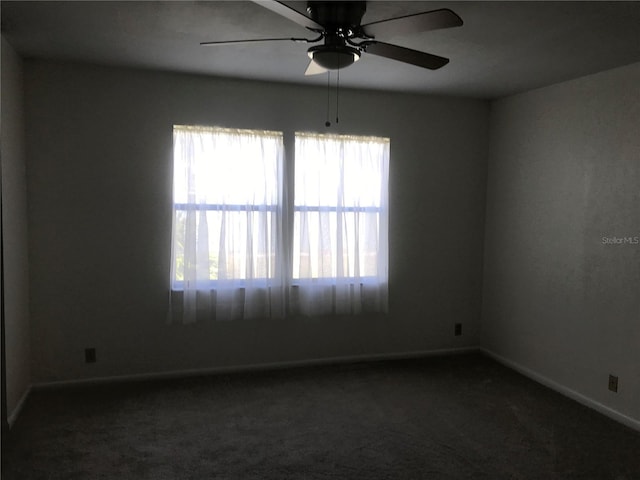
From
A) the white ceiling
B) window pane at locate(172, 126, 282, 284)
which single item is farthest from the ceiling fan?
window pane at locate(172, 126, 282, 284)

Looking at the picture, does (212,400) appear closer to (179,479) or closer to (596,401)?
(179,479)

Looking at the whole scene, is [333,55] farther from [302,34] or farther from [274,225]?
[274,225]

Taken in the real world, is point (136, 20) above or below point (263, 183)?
above

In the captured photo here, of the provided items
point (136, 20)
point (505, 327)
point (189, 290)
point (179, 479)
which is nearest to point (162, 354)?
point (189, 290)

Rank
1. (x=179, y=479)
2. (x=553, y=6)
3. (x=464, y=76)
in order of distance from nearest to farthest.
A: (x=553, y=6) → (x=179, y=479) → (x=464, y=76)

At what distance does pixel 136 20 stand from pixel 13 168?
4.39 feet

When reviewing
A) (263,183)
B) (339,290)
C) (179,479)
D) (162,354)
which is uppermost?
(263,183)

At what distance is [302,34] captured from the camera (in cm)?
271

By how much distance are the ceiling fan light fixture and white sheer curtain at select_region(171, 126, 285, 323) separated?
163 centimetres

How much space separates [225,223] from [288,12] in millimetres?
2089

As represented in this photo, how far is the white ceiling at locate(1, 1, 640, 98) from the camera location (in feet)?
7.70

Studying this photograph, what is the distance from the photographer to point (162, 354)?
3791mm

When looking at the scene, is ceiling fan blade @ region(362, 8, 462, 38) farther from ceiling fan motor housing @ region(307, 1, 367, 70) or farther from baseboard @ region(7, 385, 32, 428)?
baseboard @ region(7, 385, 32, 428)

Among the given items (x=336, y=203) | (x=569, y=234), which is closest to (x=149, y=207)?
(x=336, y=203)
